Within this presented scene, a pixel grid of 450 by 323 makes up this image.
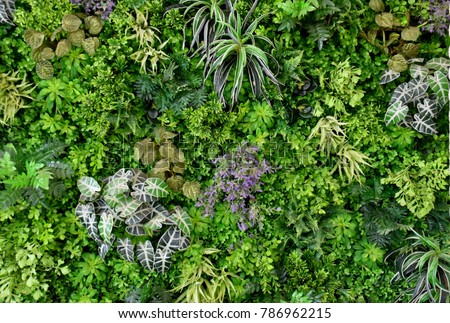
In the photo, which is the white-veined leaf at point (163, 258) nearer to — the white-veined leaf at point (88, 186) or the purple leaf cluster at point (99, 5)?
the white-veined leaf at point (88, 186)

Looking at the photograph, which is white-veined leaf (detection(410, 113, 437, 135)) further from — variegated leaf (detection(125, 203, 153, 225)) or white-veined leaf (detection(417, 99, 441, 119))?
variegated leaf (detection(125, 203, 153, 225))

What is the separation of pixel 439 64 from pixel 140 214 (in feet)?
7.42

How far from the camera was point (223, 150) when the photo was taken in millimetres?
2996

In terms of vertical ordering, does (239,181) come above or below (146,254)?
above

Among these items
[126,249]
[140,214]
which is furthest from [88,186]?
[126,249]

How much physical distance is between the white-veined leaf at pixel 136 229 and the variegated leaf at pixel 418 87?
81.1 inches

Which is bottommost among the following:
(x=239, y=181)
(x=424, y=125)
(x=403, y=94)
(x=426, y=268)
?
(x=426, y=268)

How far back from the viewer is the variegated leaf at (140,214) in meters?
2.88

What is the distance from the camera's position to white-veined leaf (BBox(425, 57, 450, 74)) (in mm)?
2801

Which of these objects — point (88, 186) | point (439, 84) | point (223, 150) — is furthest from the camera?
point (223, 150)

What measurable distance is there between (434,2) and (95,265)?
297 cm

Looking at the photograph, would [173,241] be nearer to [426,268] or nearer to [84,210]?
[84,210]

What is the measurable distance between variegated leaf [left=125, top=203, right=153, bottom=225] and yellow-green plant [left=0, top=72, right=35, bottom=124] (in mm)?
1056

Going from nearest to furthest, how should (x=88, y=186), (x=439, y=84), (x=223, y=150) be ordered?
(x=439, y=84) → (x=88, y=186) → (x=223, y=150)
